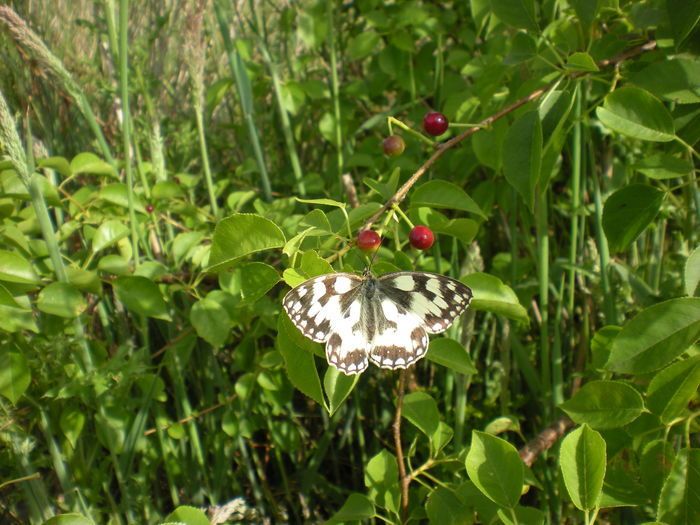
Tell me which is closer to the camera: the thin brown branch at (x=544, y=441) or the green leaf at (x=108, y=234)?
the thin brown branch at (x=544, y=441)

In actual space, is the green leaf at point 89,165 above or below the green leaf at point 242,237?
above

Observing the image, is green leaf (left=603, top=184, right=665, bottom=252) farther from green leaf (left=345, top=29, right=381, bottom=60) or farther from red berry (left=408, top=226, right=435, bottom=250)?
green leaf (left=345, top=29, right=381, bottom=60)

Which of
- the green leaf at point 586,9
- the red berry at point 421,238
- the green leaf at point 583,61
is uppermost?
the green leaf at point 586,9

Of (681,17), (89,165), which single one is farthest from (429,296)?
(89,165)

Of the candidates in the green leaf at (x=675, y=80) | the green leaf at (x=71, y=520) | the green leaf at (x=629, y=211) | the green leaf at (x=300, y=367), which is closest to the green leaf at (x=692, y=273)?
the green leaf at (x=629, y=211)

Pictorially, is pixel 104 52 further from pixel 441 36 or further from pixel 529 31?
pixel 529 31

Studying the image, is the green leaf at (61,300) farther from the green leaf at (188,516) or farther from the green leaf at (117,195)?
the green leaf at (188,516)

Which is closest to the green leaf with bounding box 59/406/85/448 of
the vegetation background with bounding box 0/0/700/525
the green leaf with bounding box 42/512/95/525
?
the vegetation background with bounding box 0/0/700/525
